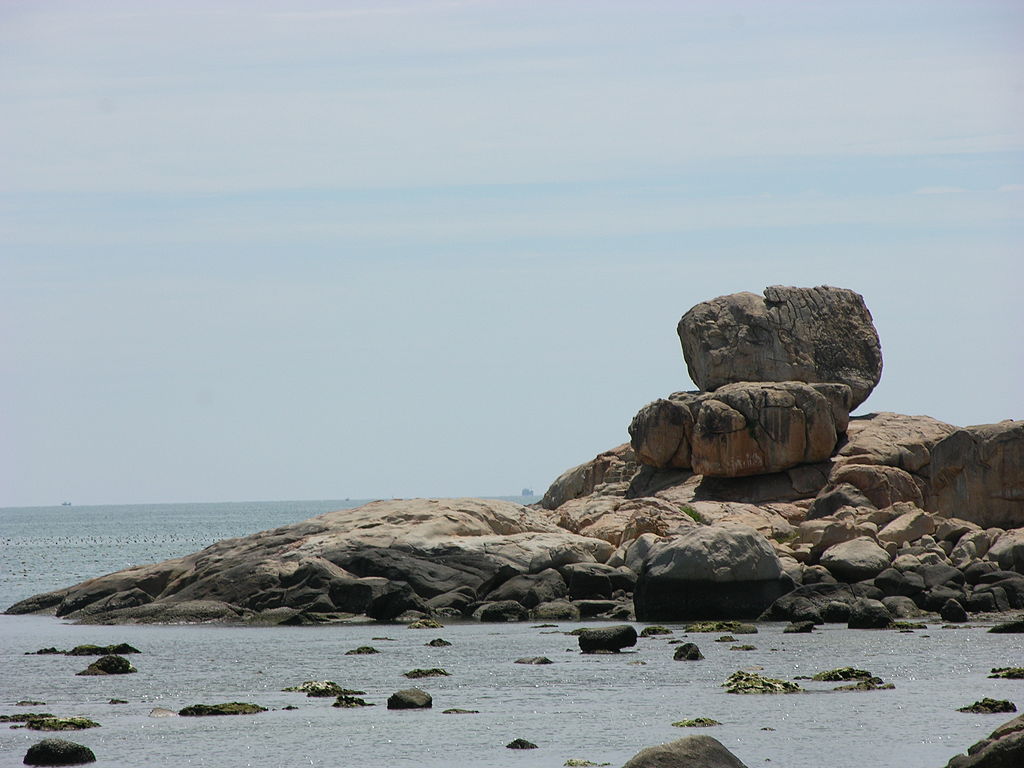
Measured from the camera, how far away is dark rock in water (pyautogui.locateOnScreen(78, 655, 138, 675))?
106ft

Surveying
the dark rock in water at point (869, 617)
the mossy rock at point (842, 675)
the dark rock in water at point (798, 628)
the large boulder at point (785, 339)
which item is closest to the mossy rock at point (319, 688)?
the mossy rock at point (842, 675)

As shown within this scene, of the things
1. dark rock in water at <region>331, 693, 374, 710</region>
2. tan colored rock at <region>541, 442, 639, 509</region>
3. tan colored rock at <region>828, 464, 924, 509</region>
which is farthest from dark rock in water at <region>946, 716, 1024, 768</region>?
tan colored rock at <region>541, 442, 639, 509</region>

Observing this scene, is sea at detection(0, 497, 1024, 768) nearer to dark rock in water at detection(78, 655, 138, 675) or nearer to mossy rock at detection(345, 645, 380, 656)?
mossy rock at detection(345, 645, 380, 656)

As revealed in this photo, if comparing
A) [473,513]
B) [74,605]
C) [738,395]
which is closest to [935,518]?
[738,395]

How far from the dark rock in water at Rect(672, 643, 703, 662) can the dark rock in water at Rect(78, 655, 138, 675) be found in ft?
38.8

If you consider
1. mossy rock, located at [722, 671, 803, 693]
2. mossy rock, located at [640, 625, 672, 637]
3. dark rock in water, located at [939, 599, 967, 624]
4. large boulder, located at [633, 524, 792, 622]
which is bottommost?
mossy rock, located at [722, 671, 803, 693]

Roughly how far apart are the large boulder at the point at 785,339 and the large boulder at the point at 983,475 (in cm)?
966

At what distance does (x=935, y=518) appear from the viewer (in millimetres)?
49062

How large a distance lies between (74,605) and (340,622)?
10.8m

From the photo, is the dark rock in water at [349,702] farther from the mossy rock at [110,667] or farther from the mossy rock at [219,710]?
the mossy rock at [110,667]

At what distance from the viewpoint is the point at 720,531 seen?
39.4 meters

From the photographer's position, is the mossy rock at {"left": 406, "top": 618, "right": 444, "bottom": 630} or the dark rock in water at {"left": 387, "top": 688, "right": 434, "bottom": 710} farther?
the mossy rock at {"left": 406, "top": 618, "right": 444, "bottom": 630}

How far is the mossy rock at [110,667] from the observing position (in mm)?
32281

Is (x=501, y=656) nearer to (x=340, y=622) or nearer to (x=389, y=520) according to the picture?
(x=340, y=622)
